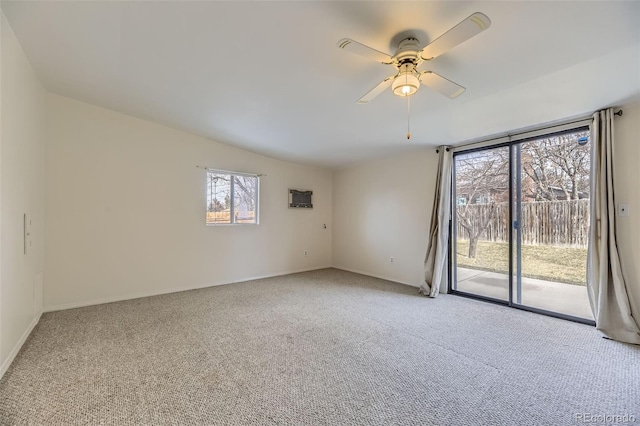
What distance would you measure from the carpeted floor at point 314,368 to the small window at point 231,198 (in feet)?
5.76

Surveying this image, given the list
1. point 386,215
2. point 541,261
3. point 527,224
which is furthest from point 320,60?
point 541,261

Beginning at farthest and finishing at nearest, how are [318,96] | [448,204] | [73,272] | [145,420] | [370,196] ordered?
[370,196] < [448,204] < [73,272] < [318,96] < [145,420]

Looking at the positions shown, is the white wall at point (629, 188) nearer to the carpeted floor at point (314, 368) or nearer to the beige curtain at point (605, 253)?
the beige curtain at point (605, 253)

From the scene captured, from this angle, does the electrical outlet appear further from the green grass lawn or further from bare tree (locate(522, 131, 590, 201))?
the green grass lawn

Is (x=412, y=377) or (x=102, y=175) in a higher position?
(x=102, y=175)

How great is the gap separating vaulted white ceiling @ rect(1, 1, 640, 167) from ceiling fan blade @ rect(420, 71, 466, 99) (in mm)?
240

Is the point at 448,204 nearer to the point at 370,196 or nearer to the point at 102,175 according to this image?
the point at 370,196

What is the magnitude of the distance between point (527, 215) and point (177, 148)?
5079 millimetres

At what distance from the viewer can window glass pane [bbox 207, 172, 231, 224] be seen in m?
4.61

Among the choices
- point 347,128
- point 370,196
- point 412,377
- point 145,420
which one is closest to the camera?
point 145,420

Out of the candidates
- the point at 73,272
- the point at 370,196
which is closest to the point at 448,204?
the point at 370,196

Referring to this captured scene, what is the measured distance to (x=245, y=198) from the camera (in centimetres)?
504

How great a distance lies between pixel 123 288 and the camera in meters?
3.80

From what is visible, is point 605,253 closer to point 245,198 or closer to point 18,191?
point 245,198
